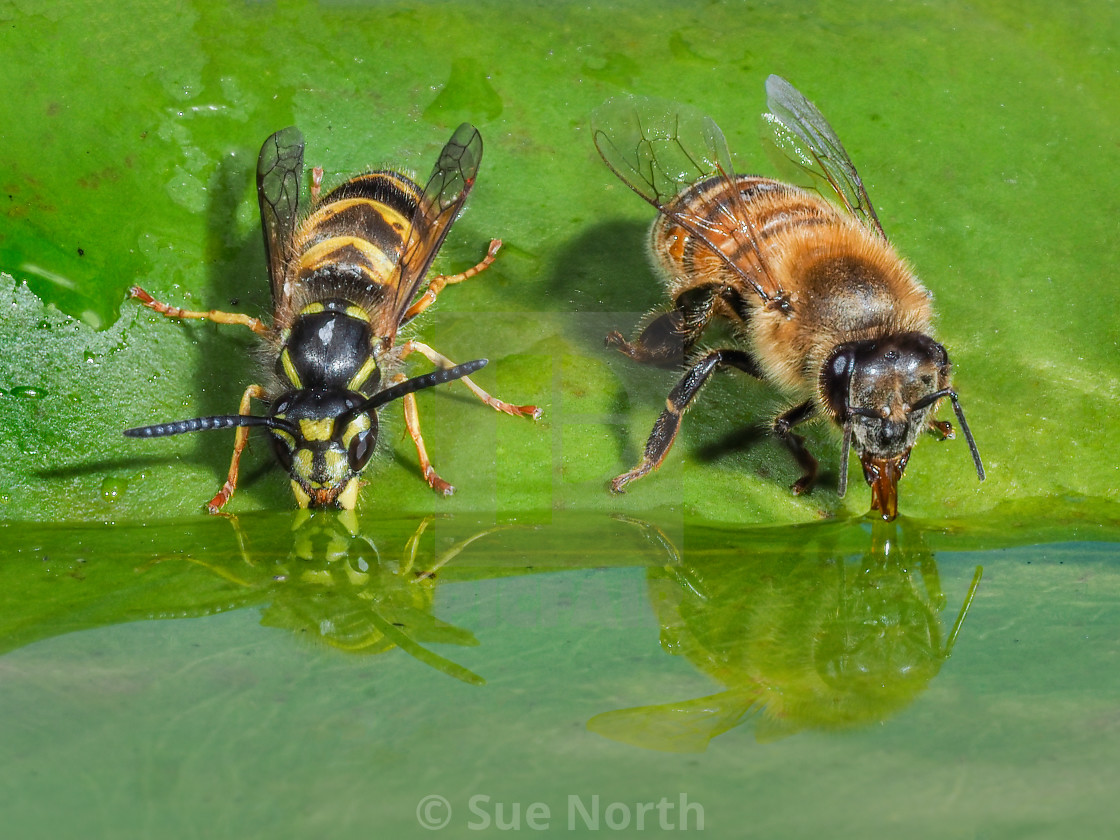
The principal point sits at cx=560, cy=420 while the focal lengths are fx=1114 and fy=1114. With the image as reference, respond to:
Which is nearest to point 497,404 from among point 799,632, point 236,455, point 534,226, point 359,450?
point 359,450

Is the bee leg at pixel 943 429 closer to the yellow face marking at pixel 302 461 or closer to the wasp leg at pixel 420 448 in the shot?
the wasp leg at pixel 420 448

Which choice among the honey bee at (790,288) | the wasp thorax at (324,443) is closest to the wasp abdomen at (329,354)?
the wasp thorax at (324,443)

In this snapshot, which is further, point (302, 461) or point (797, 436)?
point (797, 436)

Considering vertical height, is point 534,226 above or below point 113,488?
above

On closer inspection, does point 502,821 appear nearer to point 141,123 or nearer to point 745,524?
point 745,524

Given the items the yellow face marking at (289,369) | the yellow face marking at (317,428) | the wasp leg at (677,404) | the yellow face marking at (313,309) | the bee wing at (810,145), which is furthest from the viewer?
the yellow face marking at (313,309)

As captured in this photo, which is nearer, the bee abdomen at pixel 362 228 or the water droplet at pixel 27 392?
the water droplet at pixel 27 392

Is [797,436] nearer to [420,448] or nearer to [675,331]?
[675,331]

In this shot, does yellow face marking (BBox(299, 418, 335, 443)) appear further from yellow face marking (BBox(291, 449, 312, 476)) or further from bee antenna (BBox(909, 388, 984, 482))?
bee antenna (BBox(909, 388, 984, 482))
